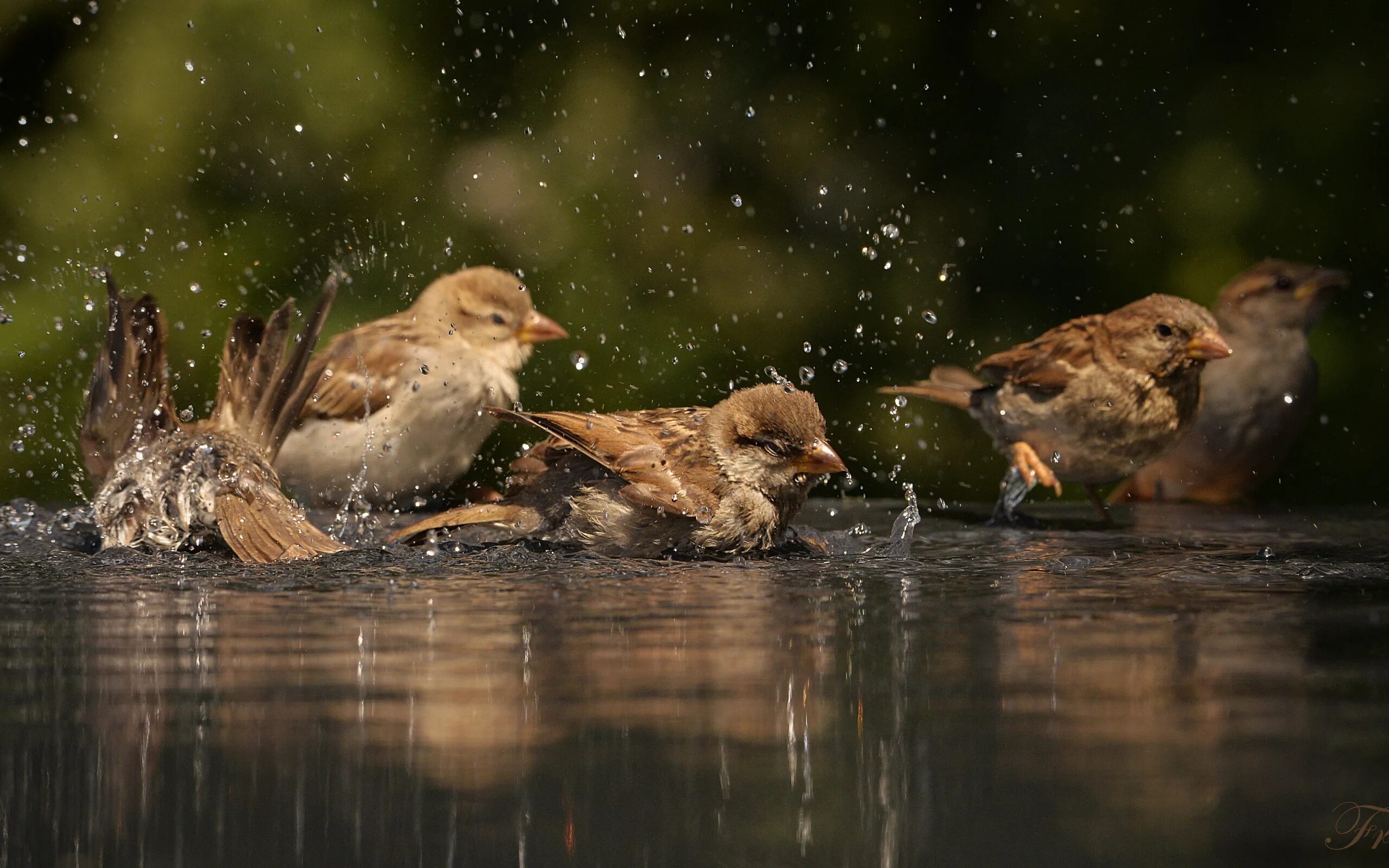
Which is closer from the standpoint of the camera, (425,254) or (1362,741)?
(1362,741)

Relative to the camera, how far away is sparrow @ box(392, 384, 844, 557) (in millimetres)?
3957

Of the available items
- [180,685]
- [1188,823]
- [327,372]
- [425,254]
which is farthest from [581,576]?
[425,254]

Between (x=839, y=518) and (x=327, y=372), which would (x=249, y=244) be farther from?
(x=839, y=518)

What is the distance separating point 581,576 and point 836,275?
13.4 ft

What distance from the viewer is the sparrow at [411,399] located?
19.0 feet

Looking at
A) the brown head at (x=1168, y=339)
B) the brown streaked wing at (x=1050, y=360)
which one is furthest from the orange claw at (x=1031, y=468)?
the brown head at (x=1168, y=339)

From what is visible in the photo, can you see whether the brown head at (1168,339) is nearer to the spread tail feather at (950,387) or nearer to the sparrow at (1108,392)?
the sparrow at (1108,392)

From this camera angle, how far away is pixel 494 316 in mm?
6035

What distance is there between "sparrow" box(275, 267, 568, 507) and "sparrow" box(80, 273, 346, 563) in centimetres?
66

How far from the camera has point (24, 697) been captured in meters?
2.19

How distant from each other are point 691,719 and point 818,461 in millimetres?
2013

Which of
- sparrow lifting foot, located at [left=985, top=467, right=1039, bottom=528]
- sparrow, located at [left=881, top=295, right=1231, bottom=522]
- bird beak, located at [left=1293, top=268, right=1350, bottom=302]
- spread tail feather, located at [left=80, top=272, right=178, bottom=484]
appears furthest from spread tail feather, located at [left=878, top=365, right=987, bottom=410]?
spread tail feather, located at [left=80, top=272, right=178, bottom=484]

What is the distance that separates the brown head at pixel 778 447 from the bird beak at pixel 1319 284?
374 centimetres

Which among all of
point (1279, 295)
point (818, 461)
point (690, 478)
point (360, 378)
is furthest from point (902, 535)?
point (1279, 295)
